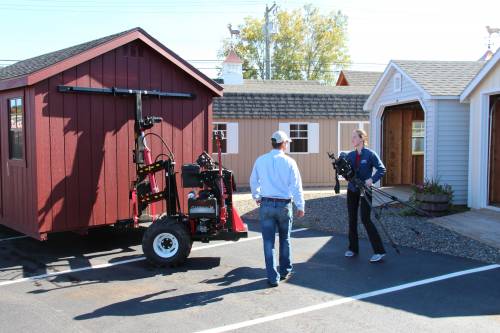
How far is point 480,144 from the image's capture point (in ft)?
38.2

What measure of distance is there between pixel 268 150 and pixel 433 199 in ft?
26.1

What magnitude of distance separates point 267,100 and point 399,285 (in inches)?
494

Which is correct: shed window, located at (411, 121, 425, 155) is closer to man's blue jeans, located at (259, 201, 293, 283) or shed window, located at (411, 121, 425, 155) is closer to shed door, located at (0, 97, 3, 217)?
man's blue jeans, located at (259, 201, 293, 283)

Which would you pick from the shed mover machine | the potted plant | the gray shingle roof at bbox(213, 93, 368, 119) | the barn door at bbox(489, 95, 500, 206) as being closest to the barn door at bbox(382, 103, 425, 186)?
the gray shingle roof at bbox(213, 93, 368, 119)

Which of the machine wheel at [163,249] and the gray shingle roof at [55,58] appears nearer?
the machine wheel at [163,249]

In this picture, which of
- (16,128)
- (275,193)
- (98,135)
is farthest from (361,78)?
(275,193)

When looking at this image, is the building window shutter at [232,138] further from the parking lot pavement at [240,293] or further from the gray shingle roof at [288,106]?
the parking lot pavement at [240,293]

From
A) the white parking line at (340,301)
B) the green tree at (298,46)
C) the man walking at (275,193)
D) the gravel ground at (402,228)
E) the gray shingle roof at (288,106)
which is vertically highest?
the green tree at (298,46)

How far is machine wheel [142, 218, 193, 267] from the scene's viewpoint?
740 cm

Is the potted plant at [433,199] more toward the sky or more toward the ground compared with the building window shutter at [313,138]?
more toward the ground

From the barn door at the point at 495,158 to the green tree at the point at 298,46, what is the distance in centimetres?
3899

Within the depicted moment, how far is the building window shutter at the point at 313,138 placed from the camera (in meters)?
18.6

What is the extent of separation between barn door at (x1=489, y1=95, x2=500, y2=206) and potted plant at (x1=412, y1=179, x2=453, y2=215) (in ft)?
3.69

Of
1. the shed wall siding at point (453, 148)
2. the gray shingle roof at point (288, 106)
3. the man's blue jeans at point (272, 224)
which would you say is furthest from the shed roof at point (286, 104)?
the man's blue jeans at point (272, 224)
